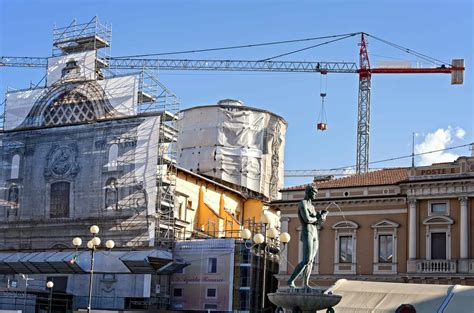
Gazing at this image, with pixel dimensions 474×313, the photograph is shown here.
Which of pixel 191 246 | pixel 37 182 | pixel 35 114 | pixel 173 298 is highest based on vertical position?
pixel 35 114

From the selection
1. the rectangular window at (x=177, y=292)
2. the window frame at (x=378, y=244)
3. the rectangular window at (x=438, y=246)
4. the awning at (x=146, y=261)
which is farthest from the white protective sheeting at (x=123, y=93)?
the rectangular window at (x=438, y=246)

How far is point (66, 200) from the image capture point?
174 ft

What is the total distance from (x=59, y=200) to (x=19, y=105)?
868 centimetres

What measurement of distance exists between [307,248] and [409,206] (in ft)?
74.1

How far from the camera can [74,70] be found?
56.6m

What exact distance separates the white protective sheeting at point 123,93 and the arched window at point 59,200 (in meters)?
6.38

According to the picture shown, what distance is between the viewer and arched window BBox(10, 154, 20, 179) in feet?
183

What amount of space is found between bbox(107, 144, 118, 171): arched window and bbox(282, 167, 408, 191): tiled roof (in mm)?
12281

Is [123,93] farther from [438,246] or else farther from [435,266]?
[435,266]

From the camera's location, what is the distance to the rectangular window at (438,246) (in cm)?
4067

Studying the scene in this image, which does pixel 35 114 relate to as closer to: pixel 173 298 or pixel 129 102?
pixel 129 102

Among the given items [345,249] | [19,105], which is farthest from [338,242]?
[19,105]

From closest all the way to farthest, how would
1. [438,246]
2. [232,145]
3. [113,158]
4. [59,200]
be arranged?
1. [438,246]
2. [113,158]
3. [59,200]
4. [232,145]

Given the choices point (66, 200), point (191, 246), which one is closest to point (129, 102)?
point (66, 200)
